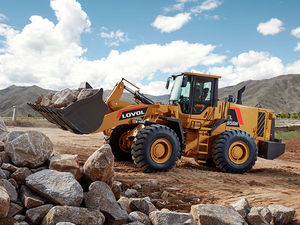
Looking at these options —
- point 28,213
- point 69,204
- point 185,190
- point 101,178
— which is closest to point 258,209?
point 185,190

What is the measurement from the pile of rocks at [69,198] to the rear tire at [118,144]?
465 centimetres

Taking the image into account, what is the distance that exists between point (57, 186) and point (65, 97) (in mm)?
3468

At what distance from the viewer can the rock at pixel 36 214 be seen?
3.99 meters

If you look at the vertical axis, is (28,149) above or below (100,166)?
above

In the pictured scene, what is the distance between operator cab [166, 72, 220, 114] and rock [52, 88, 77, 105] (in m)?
3.35

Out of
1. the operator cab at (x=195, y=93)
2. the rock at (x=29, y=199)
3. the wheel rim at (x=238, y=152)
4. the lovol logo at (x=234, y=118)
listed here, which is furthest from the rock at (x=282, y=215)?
the lovol logo at (x=234, y=118)

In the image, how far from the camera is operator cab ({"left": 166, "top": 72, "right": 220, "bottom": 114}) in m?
9.58

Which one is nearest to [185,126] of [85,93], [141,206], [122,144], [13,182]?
[122,144]

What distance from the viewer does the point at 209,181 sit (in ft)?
26.1

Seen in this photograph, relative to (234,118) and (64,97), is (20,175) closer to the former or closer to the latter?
(64,97)

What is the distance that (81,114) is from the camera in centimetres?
737

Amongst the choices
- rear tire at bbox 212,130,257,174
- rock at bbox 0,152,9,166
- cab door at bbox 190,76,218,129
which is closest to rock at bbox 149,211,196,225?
rock at bbox 0,152,9,166

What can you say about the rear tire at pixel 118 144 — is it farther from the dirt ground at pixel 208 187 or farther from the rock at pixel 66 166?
the rock at pixel 66 166

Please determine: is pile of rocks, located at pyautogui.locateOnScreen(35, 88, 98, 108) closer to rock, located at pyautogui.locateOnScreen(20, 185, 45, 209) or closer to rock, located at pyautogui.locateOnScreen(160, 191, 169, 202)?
rock, located at pyautogui.locateOnScreen(160, 191, 169, 202)
